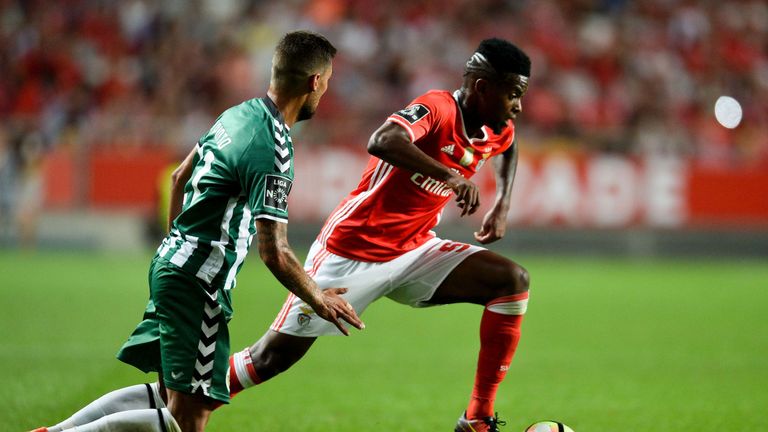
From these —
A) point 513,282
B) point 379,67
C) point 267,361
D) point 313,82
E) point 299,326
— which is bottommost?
point 267,361

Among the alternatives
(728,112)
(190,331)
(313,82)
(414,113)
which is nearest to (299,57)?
(313,82)

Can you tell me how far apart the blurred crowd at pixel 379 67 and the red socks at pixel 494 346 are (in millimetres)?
13017

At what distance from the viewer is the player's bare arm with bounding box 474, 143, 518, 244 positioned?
5910 millimetres

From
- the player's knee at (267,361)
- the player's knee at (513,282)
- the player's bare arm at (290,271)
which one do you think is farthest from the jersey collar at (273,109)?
the player's knee at (513,282)

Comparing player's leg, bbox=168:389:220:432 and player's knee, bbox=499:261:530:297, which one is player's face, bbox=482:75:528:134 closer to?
player's knee, bbox=499:261:530:297

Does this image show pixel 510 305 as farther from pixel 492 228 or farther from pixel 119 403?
pixel 119 403

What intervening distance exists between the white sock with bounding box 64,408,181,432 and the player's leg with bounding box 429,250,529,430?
1873mm

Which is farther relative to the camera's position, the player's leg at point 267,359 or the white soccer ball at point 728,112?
the white soccer ball at point 728,112

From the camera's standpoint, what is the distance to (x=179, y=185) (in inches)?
190

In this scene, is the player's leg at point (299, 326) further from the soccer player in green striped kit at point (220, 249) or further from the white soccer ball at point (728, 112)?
the white soccer ball at point (728, 112)

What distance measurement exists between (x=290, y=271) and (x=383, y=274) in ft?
4.96

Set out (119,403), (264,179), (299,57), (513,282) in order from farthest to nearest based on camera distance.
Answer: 1. (513,282)
2. (119,403)
3. (299,57)
4. (264,179)

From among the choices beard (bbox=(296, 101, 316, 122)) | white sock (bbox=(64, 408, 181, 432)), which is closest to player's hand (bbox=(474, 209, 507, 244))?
beard (bbox=(296, 101, 316, 122))

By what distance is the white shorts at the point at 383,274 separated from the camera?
18.3 ft
